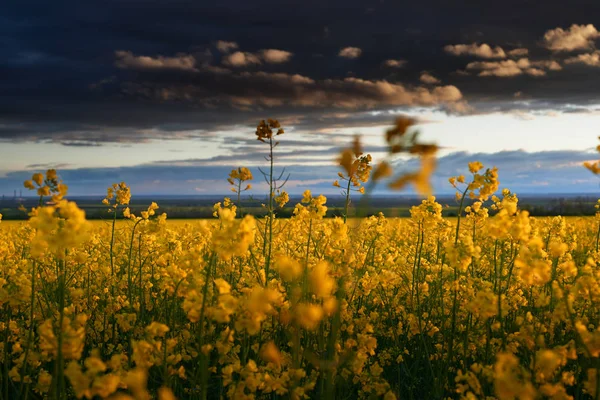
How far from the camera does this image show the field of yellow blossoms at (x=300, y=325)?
8.22ft

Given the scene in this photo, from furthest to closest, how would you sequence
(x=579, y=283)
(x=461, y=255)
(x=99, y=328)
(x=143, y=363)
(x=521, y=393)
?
(x=99, y=328), (x=461, y=255), (x=579, y=283), (x=143, y=363), (x=521, y=393)

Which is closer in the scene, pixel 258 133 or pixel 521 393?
pixel 521 393

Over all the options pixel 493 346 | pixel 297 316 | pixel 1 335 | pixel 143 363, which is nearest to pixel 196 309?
pixel 143 363

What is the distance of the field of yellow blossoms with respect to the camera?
2506 millimetres

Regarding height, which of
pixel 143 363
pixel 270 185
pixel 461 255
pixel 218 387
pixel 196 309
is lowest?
pixel 218 387

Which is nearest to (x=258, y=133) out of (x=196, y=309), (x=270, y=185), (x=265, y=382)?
(x=270, y=185)

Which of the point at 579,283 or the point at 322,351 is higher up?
the point at 579,283

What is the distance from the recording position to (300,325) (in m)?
3.71

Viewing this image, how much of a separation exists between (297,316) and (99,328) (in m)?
3.53

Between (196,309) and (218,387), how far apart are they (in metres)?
1.82

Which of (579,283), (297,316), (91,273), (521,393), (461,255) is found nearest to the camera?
(521,393)

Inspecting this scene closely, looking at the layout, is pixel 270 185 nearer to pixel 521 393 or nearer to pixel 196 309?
pixel 196 309

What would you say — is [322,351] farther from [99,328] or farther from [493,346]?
[99,328]

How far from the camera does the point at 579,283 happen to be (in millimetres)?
3273
